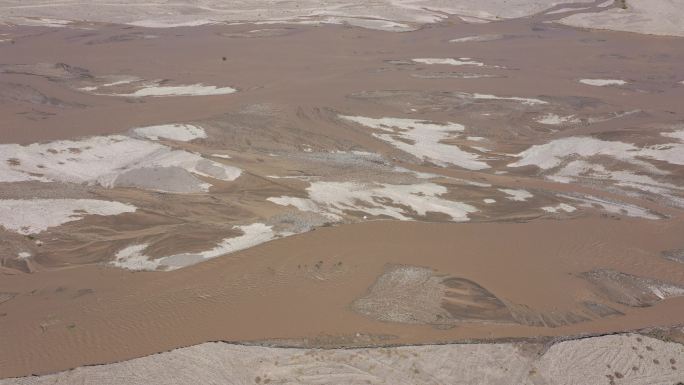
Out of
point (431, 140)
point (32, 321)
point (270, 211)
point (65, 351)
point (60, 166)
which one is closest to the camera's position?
point (65, 351)

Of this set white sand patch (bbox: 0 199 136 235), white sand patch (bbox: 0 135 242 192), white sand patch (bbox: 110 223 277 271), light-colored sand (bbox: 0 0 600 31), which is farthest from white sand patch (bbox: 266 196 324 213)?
light-colored sand (bbox: 0 0 600 31)

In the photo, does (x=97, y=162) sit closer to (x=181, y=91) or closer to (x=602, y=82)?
(x=181, y=91)

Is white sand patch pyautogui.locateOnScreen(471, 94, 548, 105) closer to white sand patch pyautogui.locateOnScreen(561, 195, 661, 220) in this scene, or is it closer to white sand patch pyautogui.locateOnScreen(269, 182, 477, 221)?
white sand patch pyautogui.locateOnScreen(561, 195, 661, 220)

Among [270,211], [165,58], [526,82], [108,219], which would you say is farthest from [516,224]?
[165,58]

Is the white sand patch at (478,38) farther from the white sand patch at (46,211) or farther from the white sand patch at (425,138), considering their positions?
the white sand patch at (46,211)

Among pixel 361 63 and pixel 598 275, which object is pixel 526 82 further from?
pixel 598 275

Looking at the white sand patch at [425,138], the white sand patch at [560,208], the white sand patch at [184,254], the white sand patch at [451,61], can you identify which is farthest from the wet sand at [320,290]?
the white sand patch at [451,61]
